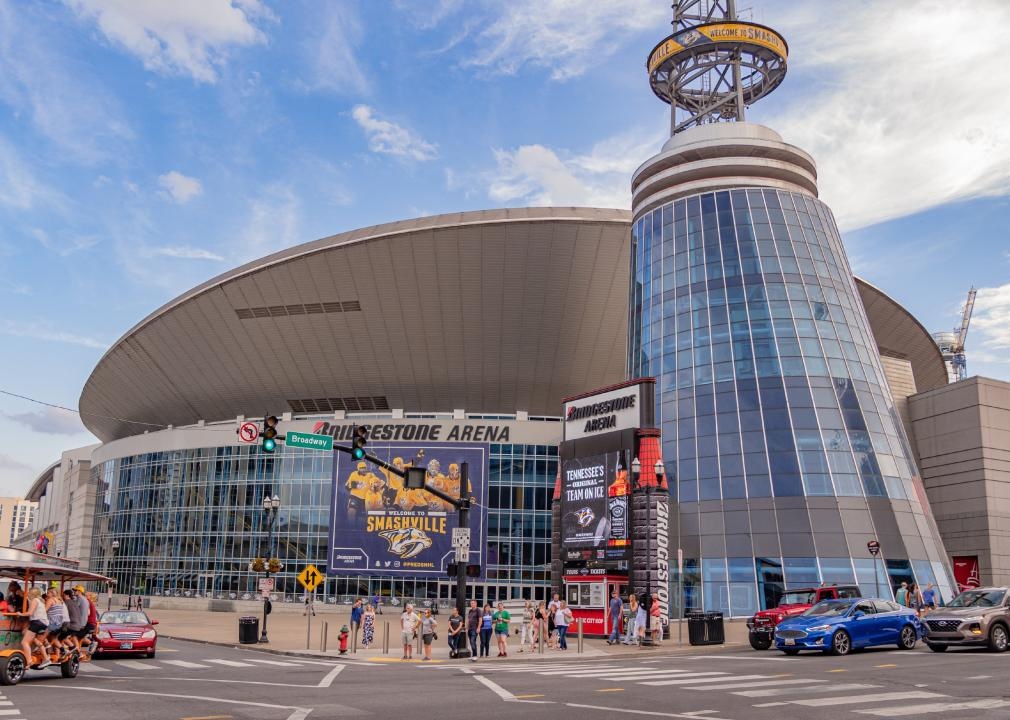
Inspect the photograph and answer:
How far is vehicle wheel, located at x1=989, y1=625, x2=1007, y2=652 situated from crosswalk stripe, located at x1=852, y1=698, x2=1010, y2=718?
33.6ft

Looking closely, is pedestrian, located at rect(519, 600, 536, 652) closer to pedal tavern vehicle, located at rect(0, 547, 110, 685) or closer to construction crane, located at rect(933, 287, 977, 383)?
pedal tavern vehicle, located at rect(0, 547, 110, 685)

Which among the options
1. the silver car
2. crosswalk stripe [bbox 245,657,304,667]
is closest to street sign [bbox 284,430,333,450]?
crosswalk stripe [bbox 245,657,304,667]

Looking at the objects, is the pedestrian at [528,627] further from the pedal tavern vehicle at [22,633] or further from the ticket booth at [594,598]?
the pedal tavern vehicle at [22,633]

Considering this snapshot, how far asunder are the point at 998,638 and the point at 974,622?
2.91ft

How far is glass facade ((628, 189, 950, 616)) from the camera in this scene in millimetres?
41719

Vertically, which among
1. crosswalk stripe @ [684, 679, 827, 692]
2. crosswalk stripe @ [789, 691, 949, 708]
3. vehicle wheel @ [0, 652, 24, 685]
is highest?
vehicle wheel @ [0, 652, 24, 685]

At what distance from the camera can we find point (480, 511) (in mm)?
67438

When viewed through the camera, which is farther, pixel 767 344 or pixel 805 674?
pixel 767 344

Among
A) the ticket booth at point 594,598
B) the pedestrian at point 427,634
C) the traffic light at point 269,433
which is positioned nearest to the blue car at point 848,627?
the pedestrian at point 427,634

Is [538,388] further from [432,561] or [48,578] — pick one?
[48,578]

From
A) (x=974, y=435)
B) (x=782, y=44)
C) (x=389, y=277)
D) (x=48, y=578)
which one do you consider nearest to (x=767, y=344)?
(x=974, y=435)

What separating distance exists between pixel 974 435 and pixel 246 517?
53118 mm

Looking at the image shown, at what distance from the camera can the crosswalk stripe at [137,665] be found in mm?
23797

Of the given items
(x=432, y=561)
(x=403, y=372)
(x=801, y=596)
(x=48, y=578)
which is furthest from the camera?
(x=403, y=372)
